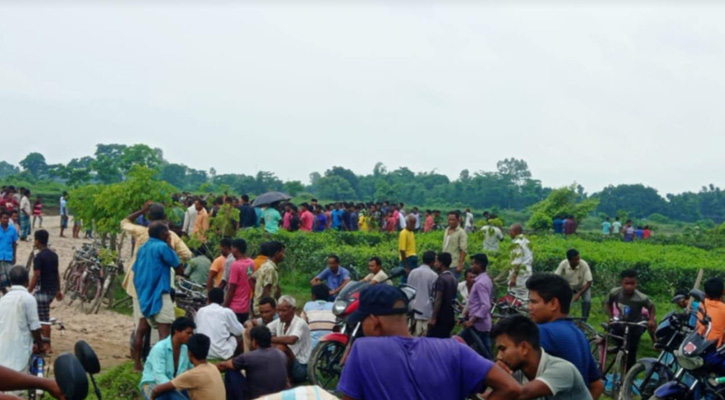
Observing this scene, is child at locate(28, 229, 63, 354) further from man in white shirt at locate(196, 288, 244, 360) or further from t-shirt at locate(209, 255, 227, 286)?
man in white shirt at locate(196, 288, 244, 360)

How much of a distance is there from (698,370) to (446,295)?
353 cm

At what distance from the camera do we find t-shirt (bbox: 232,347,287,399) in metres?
7.38

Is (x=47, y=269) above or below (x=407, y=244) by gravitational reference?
below

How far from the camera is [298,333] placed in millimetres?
8844

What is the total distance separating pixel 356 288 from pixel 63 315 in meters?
6.86

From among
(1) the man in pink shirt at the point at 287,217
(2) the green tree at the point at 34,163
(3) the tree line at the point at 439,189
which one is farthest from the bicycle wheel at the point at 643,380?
(2) the green tree at the point at 34,163

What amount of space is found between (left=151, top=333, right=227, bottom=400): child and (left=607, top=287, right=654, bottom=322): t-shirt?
5791mm

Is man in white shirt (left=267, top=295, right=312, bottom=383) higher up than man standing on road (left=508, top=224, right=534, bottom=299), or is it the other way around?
man standing on road (left=508, top=224, right=534, bottom=299)

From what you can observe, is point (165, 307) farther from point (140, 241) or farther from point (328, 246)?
point (328, 246)

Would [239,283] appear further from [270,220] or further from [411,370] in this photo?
[411,370]

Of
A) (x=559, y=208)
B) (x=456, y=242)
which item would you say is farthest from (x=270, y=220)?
(x=559, y=208)

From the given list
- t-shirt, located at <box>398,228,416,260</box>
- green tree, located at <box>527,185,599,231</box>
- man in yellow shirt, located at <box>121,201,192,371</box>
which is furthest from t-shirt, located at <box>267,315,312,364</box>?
green tree, located at <box>527,185,599,231</box>

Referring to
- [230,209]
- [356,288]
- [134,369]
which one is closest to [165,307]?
[134,369]

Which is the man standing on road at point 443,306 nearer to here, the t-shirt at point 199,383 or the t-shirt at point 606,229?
the t-shirt at point 199,383
